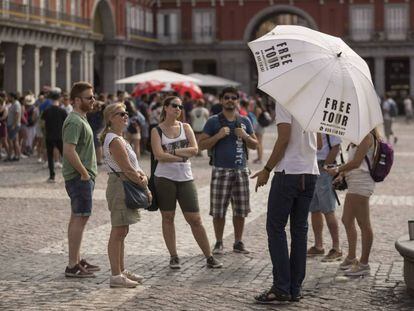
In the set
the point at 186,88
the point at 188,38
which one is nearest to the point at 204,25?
the point at 188,38

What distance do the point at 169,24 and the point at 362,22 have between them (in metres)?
12.1

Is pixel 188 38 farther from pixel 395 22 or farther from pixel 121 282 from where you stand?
pixel 121 282

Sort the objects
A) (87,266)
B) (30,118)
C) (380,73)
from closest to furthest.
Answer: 1. (87,266)
2. (30,118)
3. (380,73)

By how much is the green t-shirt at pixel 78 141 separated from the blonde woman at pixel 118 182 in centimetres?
37

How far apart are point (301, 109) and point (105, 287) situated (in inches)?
91.8

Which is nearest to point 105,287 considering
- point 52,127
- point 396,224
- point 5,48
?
point 396,224

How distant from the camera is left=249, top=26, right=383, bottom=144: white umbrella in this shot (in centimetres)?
707

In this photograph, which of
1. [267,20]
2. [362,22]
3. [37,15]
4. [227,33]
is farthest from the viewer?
[267,20]

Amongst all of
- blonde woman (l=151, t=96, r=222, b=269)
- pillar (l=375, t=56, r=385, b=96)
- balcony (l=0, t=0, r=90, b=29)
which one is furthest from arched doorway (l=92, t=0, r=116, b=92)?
blonde woman (l=151, t=96, r=222, b=269)

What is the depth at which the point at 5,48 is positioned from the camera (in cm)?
3819

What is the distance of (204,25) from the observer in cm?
6069

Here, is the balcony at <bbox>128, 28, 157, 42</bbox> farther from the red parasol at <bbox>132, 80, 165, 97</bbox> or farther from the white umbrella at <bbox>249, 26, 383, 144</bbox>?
the white umbrella at <bbox>249, 26, 383, 144</bbox>

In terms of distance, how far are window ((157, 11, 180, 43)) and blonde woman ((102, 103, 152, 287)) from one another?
5309 centimetres

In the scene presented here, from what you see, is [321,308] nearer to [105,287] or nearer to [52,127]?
[105,287]
